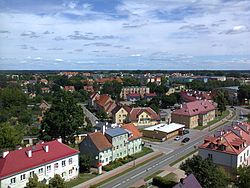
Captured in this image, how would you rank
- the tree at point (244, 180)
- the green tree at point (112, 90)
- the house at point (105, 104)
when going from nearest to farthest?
1. the tree at point (244, 180)
2. the house at point (105, 104)
3. the green tree at point (112, 90)

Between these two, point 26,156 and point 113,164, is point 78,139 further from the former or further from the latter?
point 26,156

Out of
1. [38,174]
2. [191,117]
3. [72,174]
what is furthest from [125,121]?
[38,174]

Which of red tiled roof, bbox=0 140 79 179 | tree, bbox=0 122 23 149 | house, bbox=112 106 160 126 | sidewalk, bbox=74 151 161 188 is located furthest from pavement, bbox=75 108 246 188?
tree, bbox=0 122 23 149

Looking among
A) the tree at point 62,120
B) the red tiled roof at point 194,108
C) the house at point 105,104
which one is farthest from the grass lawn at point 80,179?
the house at point 105,104

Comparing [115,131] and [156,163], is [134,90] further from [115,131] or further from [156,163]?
[156,163]

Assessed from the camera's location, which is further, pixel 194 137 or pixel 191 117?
pixel 191 117

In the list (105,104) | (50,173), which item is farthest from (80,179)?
(105,104)

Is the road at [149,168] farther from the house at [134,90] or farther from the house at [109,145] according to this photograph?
the house at [134,90]
